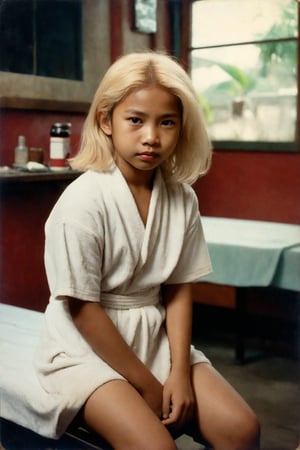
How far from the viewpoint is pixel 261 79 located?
83.6 inches

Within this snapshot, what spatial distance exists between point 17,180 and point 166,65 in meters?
0.58

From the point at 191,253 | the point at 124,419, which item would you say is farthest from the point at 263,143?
the point at 124,419

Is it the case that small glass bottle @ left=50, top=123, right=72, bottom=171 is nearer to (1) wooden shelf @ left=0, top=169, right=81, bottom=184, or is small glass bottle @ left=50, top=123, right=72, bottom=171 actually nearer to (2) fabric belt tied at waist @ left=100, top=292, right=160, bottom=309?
(1) wooden shelf @ left=0, top=169, right=81, bottom=184

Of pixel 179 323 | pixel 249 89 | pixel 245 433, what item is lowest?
pixel 245 433

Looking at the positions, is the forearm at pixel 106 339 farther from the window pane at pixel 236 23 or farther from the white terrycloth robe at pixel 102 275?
the window pane at pixel 236 23

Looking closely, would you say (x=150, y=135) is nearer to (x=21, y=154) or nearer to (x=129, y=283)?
(x=129, y=283)

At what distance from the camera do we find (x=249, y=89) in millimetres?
2178

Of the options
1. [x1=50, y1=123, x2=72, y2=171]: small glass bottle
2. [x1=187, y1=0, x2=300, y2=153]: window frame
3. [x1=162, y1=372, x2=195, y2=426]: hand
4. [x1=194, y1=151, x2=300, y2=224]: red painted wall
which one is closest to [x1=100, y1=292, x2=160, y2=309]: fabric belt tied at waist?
[x1=162, y1=372, x2=195, y2=426]: hand

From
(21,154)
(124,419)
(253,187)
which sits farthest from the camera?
(253,187)

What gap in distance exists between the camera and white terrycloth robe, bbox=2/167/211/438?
76 cm

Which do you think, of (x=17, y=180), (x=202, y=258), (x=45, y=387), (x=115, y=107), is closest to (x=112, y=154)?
(x=115, y=107)

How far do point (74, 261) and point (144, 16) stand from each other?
65cm

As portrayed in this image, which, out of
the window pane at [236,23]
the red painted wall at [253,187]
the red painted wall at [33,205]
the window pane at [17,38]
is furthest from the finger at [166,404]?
the window pane at [236,23]

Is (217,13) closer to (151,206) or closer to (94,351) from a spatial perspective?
(151,206)
